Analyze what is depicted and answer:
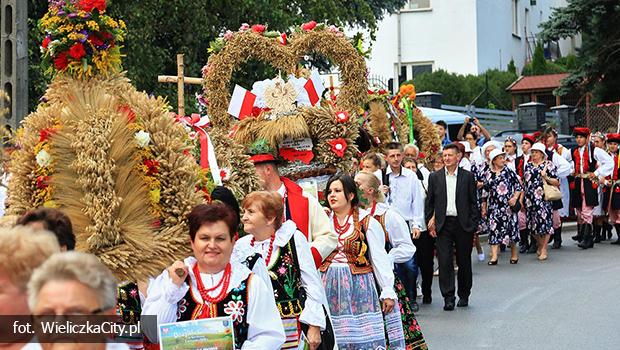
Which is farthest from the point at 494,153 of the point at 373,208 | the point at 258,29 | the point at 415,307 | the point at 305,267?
the point at 305,267

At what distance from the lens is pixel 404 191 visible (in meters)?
12.5

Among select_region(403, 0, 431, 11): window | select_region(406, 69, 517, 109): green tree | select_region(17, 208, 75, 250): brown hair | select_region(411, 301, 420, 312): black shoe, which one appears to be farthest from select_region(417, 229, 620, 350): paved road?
select_region(403, 0, 431, 11): window

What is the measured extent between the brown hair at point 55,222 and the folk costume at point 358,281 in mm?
3413

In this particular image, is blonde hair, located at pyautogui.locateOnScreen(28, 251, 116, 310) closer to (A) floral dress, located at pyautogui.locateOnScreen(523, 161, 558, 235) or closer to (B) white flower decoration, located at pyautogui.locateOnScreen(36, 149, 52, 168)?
(B) white flower decoration, located at pyautogui.locateOnScreen(36, 149, 52, 168)

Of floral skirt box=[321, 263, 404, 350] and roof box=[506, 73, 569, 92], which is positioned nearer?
floral skirt box=[321, 263, 404, 350]

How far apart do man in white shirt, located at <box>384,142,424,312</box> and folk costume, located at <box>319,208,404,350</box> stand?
444cm

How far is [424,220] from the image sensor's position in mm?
12781

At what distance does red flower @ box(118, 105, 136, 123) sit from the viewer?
5.87 metres

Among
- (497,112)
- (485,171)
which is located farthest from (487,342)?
(497,112)

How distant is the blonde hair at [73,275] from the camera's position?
10.7 feet

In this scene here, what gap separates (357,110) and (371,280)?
3126 millimetres

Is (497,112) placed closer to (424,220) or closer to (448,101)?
(448,101)

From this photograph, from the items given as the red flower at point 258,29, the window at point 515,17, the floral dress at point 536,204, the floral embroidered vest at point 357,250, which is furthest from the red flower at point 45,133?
the window at point 515,17

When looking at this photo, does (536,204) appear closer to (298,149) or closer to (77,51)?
(298,149)
